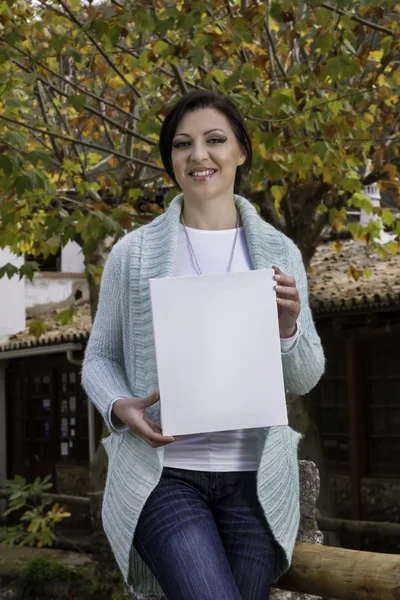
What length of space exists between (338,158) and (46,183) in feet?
7.44

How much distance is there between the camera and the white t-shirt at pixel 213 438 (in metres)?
2.83

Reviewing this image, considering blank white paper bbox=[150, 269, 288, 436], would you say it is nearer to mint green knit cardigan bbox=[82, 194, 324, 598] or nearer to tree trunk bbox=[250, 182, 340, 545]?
mint green knit cardigan bbox=[82, 194, 324, 598]

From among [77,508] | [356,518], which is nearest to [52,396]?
[77,508]

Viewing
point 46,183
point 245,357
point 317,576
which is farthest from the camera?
point 46,183

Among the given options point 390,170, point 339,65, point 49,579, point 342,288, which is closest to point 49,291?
point 49,579

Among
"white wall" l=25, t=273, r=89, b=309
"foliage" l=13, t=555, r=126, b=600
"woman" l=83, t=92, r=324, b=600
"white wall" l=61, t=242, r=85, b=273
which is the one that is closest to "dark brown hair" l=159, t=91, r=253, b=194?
"woman" l=83, t=92, r=324, b=600

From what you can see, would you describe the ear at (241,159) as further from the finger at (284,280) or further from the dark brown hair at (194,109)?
the finger at (284,280)

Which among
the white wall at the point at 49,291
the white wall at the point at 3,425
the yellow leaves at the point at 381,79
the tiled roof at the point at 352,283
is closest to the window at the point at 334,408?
the tiled roof at the point at 352,283

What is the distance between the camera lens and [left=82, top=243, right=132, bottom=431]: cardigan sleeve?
9.71 feet

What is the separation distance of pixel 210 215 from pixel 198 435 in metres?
0.64

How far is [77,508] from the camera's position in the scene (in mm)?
16500

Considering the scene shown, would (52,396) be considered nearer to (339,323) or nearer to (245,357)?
(339,323)

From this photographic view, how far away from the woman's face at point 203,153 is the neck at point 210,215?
0.03m

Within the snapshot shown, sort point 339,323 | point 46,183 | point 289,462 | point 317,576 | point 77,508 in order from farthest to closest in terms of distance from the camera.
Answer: point 77,508
point 339,323
point 46,183
point 317,576
point 289,462
